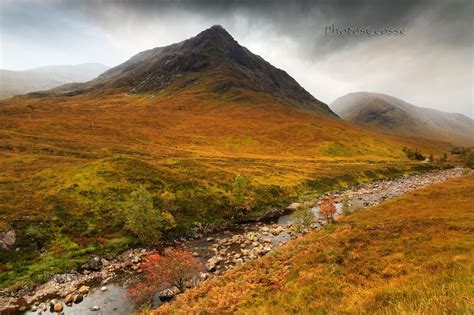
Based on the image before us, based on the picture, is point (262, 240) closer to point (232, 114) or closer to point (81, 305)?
point (81, 305)

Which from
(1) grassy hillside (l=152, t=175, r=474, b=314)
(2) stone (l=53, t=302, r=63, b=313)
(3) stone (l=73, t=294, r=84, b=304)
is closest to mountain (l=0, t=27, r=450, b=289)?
(3) stone (l=73, t=294, r=84, b=304)

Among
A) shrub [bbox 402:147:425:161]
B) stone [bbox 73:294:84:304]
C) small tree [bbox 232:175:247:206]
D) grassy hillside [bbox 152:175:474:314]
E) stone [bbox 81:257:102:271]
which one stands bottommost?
shrub [bbox 402:147:425:161]

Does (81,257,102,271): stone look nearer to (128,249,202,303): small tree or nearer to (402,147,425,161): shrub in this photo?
(128,249,202,303): small tree

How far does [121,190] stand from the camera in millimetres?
51188

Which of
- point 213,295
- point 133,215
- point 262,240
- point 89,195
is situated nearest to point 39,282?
point 133,215

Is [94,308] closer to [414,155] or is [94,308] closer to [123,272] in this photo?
[123,272]

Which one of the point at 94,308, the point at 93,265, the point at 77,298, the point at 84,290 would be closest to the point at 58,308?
the point at 77,298

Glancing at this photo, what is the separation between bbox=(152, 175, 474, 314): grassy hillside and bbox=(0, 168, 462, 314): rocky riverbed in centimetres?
1011

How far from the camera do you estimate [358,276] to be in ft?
56.0

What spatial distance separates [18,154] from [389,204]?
90.3 metres

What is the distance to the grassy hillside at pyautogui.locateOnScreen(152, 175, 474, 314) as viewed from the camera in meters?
11.8

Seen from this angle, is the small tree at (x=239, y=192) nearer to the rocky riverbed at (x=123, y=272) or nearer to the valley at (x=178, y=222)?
the valley at (x=178, y=222)

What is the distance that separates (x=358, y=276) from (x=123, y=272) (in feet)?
89.3

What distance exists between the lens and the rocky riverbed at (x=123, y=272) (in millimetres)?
26531
